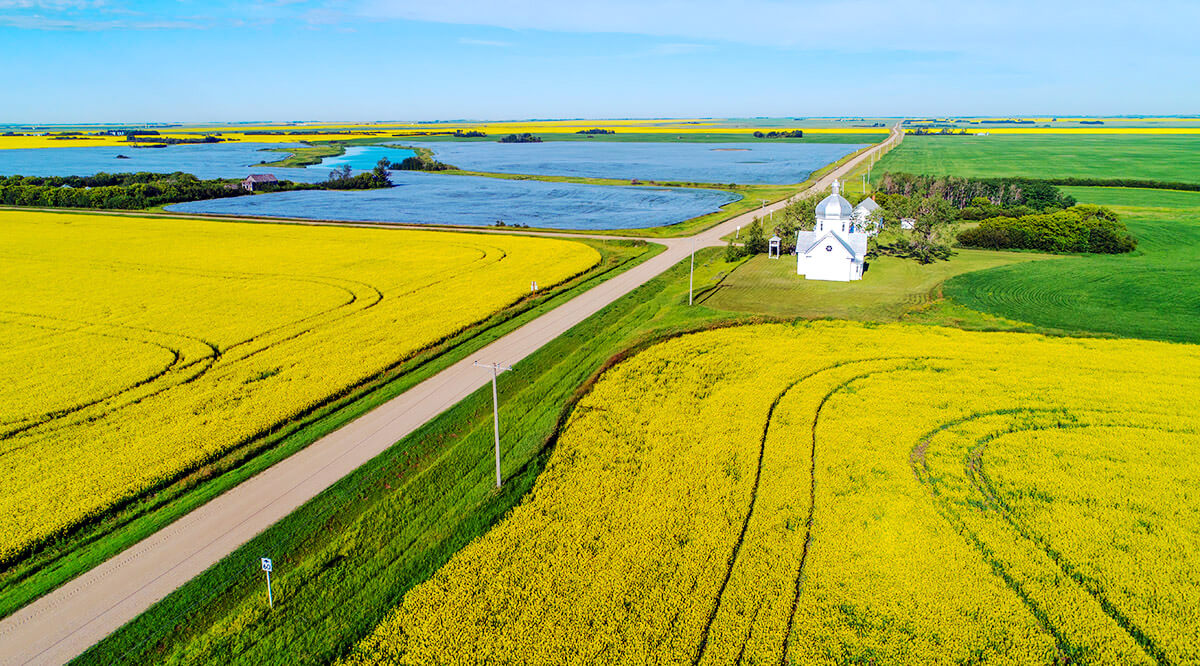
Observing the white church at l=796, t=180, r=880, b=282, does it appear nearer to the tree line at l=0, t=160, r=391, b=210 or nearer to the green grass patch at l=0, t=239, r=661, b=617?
the green grass patch at l=0, t=239, r=661, b=617

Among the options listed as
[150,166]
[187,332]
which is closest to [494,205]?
[187,332]

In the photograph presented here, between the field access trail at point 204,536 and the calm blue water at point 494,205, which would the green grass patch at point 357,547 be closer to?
the field access trail at point 204,536

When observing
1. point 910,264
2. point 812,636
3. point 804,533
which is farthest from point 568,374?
point 910,264

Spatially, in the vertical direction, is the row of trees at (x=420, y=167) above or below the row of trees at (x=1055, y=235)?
above

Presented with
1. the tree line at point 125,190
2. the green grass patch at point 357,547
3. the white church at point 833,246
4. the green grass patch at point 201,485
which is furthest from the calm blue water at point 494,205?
the green grass patch at point 357,547

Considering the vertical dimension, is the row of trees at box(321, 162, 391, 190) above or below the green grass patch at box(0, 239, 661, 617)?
above

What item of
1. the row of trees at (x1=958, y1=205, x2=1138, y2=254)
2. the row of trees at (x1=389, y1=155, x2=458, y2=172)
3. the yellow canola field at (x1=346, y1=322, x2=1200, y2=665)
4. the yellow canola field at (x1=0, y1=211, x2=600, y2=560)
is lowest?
the yellow canola field at (x1=346, y1=322, x2=1200, y2=665)

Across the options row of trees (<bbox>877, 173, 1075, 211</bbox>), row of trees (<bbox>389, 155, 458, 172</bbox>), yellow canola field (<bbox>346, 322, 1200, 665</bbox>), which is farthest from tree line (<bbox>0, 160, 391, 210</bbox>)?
yellow canola field (<bbox>346, 322, 1200, 665</bbox>)
